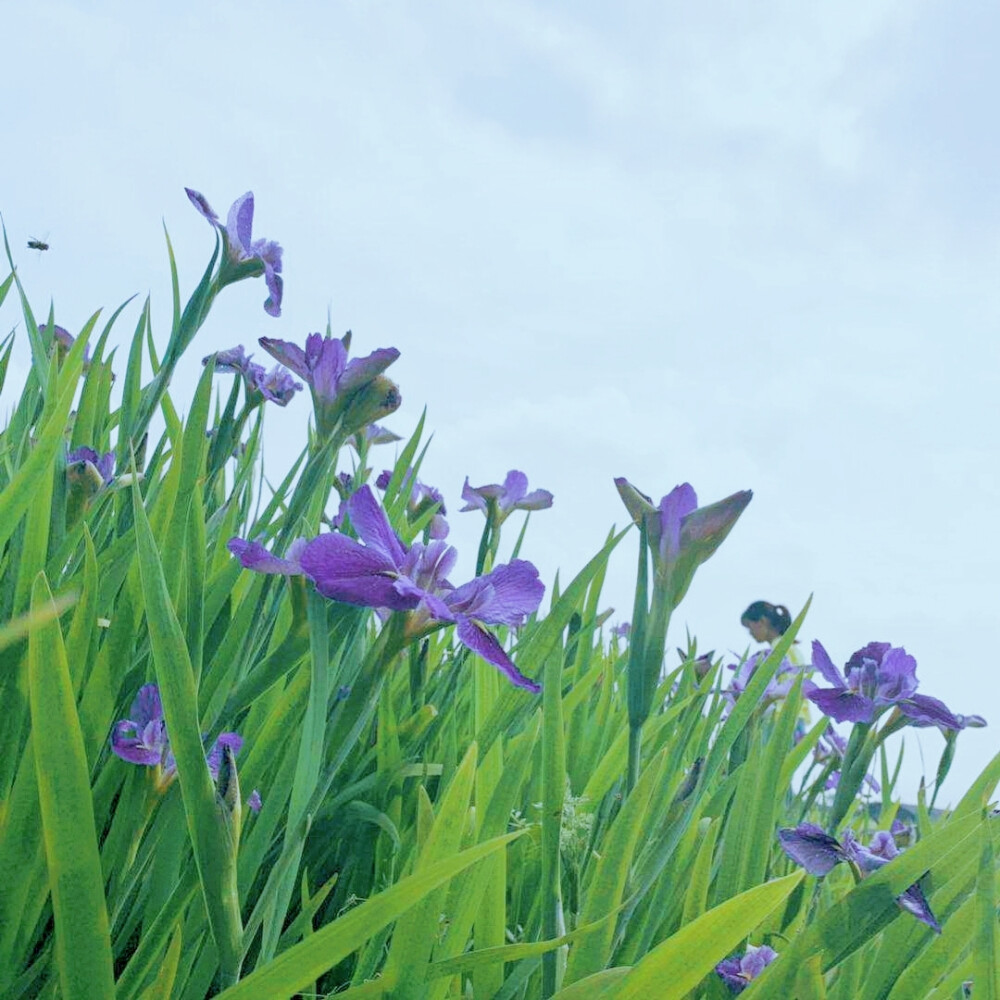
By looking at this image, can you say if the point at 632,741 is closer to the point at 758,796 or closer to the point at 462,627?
the point at 462,627

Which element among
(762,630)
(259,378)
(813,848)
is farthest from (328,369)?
(762,630)

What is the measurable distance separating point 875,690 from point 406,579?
730 mm

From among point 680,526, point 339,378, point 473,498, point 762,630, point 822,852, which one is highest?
point 762,630

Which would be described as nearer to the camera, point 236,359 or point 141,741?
point 141,741

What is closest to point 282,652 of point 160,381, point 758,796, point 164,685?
point 164,685

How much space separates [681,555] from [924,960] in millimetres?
439

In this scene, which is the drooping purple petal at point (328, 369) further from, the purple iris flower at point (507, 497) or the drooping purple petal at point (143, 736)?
the purple iris flower at point (507, 497)

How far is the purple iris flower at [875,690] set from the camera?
120cm

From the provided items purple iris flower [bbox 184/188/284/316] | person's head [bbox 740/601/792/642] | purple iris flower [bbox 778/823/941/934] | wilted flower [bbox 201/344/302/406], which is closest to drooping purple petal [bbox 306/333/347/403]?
purple iris flower [bbox 184/188/284/316]

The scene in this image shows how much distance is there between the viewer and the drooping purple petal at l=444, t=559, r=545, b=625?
0.79m

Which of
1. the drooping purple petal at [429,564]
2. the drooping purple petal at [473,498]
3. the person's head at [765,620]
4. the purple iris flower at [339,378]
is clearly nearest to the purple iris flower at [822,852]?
the drooping purple petal at [429,564]

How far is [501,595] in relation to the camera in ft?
2.66

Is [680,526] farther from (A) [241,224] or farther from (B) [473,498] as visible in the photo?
(B) [473,498]

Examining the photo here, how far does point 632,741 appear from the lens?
2.68ft
